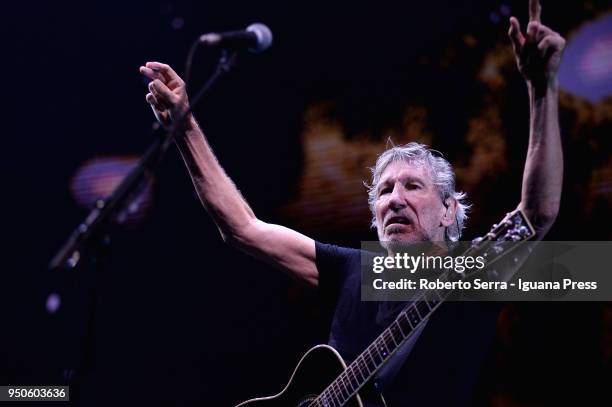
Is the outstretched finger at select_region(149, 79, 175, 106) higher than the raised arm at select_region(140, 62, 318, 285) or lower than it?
higher

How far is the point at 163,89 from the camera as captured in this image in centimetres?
231

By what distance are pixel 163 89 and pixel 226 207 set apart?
527mm

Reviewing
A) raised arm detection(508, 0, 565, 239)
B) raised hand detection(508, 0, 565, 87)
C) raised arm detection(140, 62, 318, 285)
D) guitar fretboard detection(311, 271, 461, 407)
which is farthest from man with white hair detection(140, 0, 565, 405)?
raised hand detection(508, 0, 565, 87)

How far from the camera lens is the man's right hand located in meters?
Result: 2.31

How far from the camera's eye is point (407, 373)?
212 centimetres

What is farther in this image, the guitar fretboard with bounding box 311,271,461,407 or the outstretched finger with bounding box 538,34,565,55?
the guitar fretboard with bounding box 311,271,461,407

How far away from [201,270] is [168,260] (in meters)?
0.20

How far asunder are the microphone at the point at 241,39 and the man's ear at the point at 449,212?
3.69 ft

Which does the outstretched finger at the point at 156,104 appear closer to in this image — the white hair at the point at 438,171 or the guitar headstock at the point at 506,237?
the white hair at the point at 438,171

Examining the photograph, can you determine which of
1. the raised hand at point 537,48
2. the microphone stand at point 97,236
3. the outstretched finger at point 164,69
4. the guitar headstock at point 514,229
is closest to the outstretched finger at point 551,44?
the raised hand at point 537,48

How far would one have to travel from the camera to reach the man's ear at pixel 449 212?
2.62 meters

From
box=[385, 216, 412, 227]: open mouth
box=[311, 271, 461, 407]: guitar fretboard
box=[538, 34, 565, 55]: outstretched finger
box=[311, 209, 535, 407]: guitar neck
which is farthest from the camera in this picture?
box=[385, 216, 412, 227]: open mouth

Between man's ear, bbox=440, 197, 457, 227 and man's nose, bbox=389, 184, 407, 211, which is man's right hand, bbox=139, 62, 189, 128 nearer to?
man's nose, bbox=389, 184, 407, 211

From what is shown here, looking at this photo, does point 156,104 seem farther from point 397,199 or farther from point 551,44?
point 551,44
